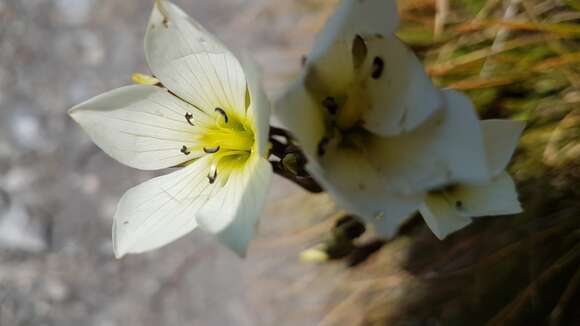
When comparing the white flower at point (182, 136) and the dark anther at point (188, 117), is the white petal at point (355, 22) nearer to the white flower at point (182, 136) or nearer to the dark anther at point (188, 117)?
the white flower at point (182, 136)

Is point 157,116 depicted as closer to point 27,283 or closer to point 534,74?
point 534,74

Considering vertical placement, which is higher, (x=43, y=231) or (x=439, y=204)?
(x=439, y=204)

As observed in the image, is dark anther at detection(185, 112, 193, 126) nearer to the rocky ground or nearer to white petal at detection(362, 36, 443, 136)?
white petal at detection(362, 36, 443, 136)

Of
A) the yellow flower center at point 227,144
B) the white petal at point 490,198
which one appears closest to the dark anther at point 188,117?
the yellow flower center at point 227,144

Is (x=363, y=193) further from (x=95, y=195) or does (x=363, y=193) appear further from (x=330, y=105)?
(x=95, y=195)

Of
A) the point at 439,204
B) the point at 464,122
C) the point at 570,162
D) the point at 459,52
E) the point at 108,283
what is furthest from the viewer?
the point at 108,283

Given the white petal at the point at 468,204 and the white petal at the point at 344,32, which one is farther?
the white petal at the point at 468,204

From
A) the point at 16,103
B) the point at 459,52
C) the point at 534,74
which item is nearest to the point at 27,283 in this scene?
the point at 16,103
